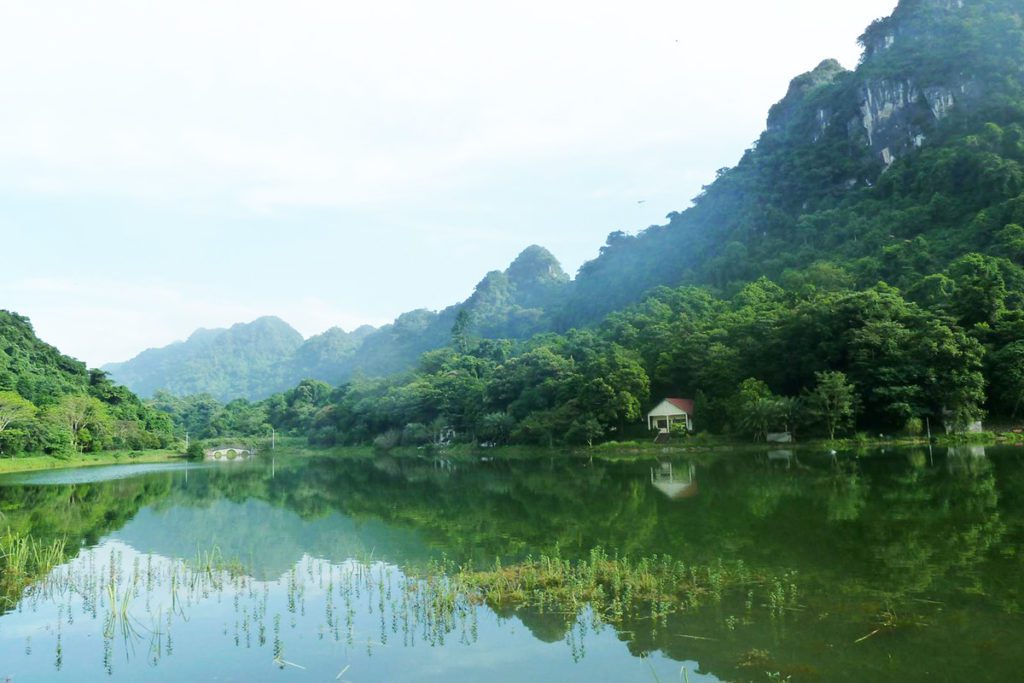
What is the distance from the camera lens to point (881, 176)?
68.7 meters

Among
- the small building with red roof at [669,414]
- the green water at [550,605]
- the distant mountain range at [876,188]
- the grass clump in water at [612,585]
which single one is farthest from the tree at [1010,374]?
the grass clump in water at [612,585]

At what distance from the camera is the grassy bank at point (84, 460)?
1661 inches

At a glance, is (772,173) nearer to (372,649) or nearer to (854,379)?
(854,379)

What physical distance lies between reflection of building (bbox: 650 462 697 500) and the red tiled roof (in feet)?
48.4

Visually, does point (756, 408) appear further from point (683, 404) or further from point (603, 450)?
point (603, 450)

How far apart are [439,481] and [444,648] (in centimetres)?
2155

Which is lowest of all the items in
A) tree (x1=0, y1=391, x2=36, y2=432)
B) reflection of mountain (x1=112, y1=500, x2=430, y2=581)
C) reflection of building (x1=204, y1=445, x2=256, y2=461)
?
reflection of building (x1=204, y1=445, x2=256, y2=461)

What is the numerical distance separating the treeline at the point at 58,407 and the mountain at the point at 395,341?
3355cm

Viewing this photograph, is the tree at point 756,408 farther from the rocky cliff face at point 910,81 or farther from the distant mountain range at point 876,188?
the rocky cliff face at point 910,81

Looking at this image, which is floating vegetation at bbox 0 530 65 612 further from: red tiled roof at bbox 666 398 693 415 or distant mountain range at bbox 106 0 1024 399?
distant mountain range at bbox 106 0 1024 399

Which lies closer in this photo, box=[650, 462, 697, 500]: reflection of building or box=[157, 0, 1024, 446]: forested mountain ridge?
box=[650, 462, 697, 500]: reflection of building

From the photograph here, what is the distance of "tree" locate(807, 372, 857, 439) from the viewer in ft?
105

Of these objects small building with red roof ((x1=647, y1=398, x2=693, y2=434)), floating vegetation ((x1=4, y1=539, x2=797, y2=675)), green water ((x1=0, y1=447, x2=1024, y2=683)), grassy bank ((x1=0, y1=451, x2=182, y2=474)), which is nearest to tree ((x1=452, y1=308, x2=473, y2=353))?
grassy bank ((x1=0, y1=451, x2=182, y2=474))

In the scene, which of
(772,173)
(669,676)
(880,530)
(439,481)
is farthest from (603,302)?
(669,676)
